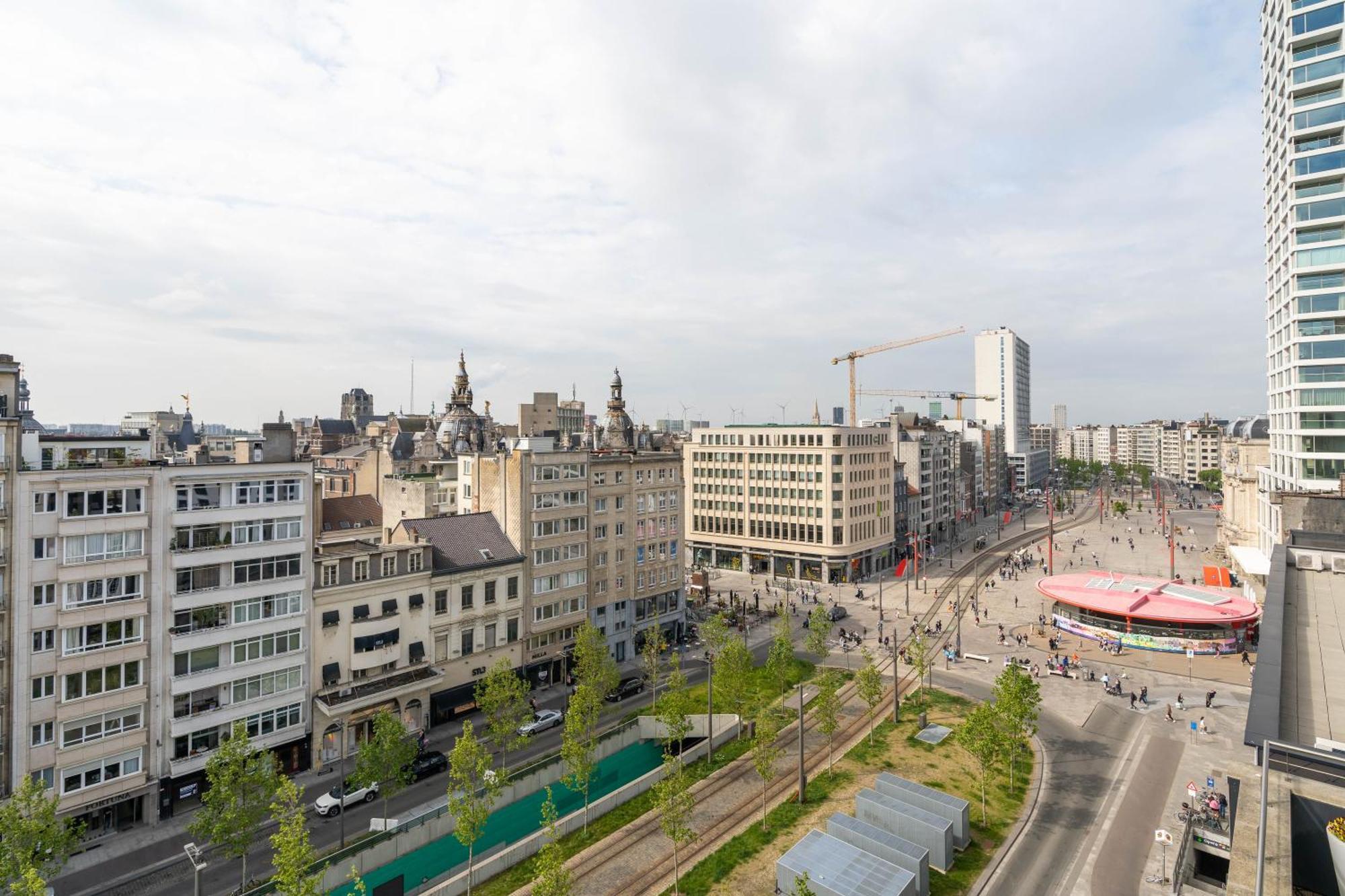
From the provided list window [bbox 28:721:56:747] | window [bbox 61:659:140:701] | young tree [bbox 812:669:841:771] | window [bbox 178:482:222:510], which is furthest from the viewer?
young tree [bbox 812:669:841:771]

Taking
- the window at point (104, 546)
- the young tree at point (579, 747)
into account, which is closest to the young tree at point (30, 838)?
the window at point (104, 546)

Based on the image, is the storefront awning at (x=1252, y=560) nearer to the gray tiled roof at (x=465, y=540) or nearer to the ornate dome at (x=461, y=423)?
the gray tiled roof at (x=465, y=540)

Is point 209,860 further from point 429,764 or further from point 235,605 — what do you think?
point 235,605

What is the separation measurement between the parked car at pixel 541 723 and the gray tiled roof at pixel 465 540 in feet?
41.5

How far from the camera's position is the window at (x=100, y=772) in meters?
36.6

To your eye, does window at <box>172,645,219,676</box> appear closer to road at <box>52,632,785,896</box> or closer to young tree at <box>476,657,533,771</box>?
road at <box>52,632,785,896</box>

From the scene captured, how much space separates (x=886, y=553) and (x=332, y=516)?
85.5 meters

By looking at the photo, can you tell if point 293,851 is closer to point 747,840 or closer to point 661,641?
point 747,840

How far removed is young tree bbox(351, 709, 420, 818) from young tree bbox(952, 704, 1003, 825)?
105 ft

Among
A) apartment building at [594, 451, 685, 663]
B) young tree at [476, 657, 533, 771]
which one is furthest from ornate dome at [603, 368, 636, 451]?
young tree at [476, 657, 533, 771]

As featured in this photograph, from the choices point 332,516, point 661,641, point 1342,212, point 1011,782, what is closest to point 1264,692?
point 1011,782

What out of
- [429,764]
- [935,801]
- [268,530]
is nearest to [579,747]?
[429,764]

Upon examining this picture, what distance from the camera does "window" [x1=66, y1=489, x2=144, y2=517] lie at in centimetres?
3753

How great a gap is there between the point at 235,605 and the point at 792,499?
79078 mm
